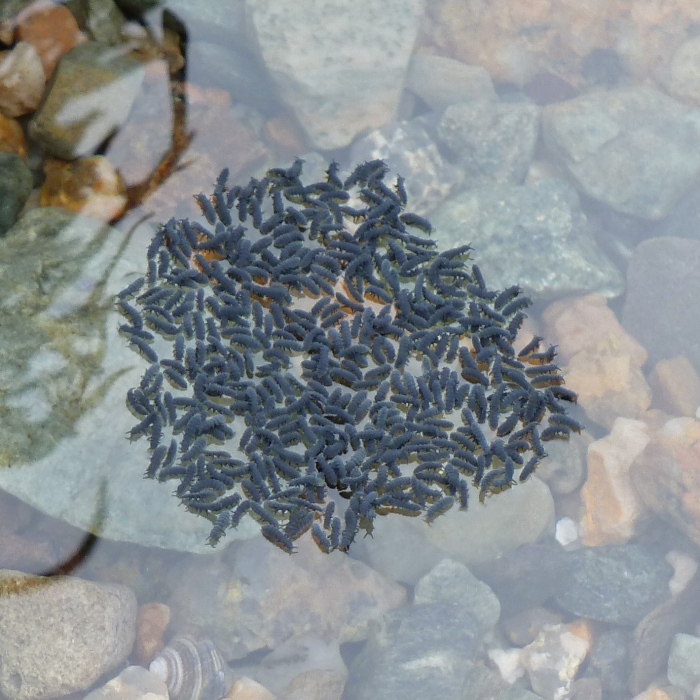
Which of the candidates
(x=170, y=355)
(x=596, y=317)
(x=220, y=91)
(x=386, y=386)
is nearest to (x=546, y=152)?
(x=596, y=317)

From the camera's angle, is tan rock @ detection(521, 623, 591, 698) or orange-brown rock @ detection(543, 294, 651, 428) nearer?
tan rock @ detection(521, 623, 591, 698)

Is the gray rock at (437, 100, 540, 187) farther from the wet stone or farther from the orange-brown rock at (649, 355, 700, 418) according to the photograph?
the wet stone

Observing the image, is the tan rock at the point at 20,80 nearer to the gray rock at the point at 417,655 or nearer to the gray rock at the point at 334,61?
the gray rock at the point at 334,61

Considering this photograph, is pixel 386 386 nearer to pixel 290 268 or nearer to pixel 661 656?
pixel 290 268

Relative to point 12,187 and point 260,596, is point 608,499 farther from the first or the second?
point 12,187

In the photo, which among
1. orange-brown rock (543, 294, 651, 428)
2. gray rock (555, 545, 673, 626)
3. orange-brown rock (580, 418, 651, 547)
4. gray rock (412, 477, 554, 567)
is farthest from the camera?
orange-brown rock (543, 294, 651, 428)

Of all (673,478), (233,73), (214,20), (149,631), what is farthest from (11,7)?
(673,478)

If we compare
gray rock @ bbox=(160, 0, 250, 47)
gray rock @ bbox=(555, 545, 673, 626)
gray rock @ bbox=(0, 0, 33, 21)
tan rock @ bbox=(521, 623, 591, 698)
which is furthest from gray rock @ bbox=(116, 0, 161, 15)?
tan rock @ bbox=(521, 623, 591, 698)
